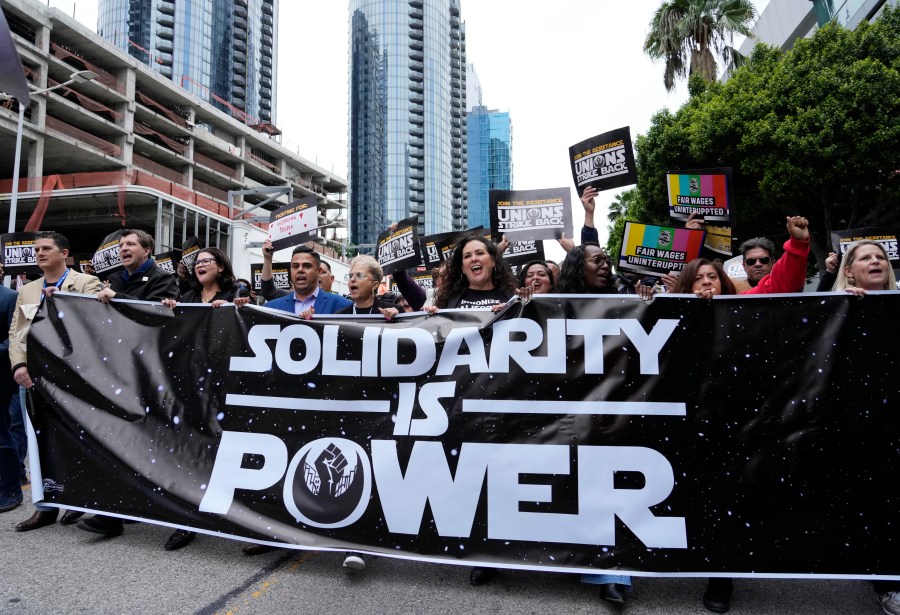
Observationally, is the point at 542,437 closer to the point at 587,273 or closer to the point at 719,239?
the point at 587,273

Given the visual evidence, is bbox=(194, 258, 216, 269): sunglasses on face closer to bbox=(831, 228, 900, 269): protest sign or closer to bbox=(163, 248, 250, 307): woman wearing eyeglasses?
bbox=(163, 248, 250, 307): woman wearing eyeglasses

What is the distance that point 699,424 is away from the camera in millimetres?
2881

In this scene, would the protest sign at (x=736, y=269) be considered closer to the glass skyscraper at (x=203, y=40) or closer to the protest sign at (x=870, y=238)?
the protest sign at (x=870, y=238)

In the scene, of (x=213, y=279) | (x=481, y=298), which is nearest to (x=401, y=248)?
(x=481, y=298)

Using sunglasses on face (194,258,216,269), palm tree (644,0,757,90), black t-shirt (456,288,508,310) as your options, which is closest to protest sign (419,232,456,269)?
sunglasses on face (194,258,216,269)

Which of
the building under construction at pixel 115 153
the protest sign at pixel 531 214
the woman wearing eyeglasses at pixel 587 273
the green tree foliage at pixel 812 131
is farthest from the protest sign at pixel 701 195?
the building under construction at pixel 115 153

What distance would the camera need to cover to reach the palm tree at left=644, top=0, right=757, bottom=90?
18.7 meters

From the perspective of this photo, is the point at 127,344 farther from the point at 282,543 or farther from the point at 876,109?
the point at 876,109

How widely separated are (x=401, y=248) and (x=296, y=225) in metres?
1.56

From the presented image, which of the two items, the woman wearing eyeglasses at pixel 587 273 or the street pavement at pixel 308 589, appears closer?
the street pavement at pixel 308 589

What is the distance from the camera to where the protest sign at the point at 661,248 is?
4902mm

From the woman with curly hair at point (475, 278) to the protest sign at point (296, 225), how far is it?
7.64 feet

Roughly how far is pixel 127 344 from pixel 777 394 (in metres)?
3.89

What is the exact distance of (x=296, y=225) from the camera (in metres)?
5.97
